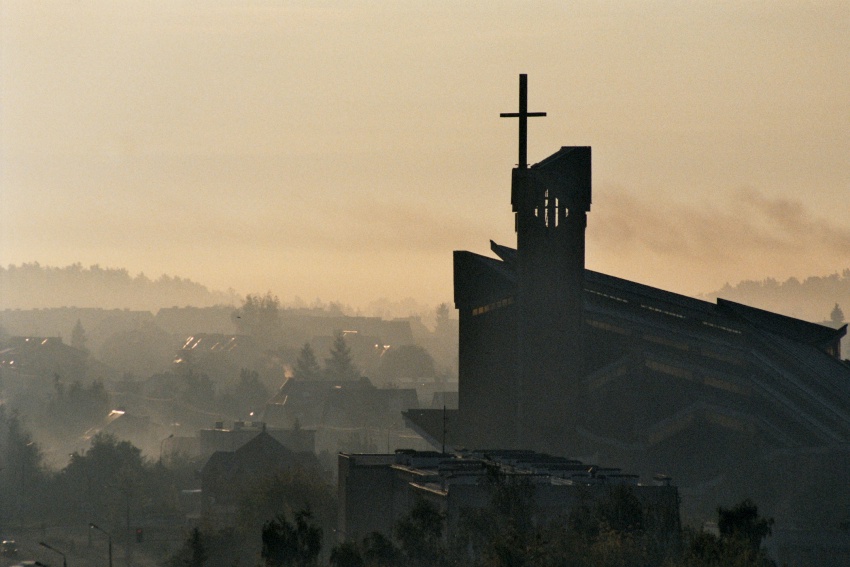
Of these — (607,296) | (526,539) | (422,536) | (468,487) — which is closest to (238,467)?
(607,296)

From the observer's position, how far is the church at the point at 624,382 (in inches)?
3939

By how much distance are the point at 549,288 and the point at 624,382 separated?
12213mm

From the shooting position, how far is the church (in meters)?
100

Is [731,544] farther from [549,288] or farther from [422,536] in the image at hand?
[549,288]

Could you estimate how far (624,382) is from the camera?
109 metres

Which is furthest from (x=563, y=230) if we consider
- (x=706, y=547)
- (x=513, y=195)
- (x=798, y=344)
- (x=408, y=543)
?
(x=706, y=547)

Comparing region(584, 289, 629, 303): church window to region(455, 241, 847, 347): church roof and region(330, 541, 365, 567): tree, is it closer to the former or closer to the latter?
region(455, 241, 847, 347): church roof

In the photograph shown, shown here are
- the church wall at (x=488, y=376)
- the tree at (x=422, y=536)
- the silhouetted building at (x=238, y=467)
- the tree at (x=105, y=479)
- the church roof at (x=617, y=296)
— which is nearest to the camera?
the tree at (x=422, y=536)

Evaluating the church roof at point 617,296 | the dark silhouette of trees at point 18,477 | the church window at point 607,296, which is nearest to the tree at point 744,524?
the church roof at point 617,296

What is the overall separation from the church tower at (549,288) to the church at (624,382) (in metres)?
0.09

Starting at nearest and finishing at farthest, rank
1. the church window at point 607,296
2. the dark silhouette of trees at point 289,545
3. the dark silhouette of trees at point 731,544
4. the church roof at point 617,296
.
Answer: the dark silhouette of trees at point 731,544 < the dark silhouette of trees at point 289,545 < the church roof at point 617,296 < the church window at point 607,296

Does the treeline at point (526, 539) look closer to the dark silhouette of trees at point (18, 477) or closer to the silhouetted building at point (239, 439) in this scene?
the dark silhouette of trees at point (18, 477)

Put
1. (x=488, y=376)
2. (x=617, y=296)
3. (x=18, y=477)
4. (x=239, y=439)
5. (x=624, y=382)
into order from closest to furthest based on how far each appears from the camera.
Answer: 1. (x=624, y=382)
2. (x=488, y=376)
3. (x=617, y=296)
4. (x=18, y=477)
5. (x=239, y=439)

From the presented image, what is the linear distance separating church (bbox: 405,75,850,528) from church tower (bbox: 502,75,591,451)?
3.7 inches
